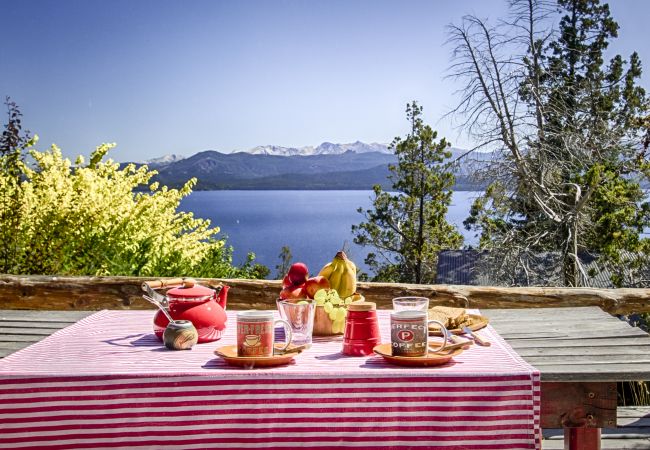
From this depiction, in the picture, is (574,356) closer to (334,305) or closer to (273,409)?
(334,305)

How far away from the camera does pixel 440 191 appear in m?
26.2

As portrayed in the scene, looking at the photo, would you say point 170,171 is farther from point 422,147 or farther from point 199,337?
point 199,337

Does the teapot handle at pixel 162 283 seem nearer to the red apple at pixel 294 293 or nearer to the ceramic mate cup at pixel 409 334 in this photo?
the red apple at pixel 294 293

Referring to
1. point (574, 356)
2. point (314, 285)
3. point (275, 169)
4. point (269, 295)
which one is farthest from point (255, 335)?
point (275, 169)

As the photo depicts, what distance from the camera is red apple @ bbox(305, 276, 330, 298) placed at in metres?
2.14

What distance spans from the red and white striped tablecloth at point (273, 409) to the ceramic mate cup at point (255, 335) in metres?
0.09

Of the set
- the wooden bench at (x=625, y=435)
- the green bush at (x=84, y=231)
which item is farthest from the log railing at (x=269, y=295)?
the green bush at (x=84, y=231)

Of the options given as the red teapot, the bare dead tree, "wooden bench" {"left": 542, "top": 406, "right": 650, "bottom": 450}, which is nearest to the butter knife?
the red teapot

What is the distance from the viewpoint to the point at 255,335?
5.78 feet

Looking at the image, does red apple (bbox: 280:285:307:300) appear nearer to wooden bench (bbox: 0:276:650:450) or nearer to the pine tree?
wooden bench (bbox: 0:276:650:450)

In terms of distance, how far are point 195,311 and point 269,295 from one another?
172 cm

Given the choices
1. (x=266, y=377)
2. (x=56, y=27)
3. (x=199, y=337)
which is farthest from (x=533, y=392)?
(x=56, y=27)

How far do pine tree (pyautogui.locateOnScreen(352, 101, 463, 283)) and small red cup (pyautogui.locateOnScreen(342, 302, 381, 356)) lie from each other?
954 inches

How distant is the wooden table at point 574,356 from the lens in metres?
1.81
